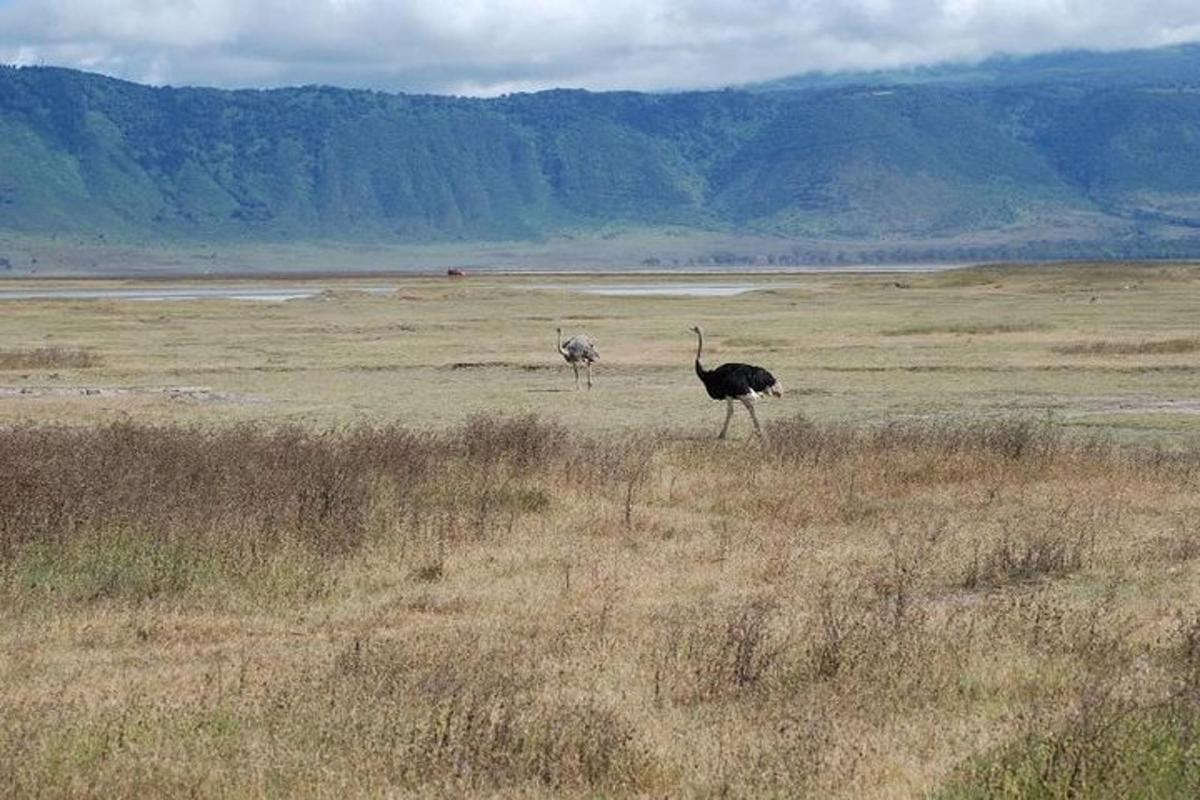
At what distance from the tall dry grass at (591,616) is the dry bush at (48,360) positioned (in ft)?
71.8

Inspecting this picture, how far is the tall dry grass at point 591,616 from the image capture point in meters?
8.65

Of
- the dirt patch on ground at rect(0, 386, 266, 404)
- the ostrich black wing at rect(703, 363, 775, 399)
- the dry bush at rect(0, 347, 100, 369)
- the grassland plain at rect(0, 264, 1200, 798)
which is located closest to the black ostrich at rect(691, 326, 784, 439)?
the ostrich black wing at rect(703, 363, 775, 399)

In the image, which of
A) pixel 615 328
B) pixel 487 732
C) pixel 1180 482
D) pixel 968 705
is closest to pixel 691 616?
pixel 968 705

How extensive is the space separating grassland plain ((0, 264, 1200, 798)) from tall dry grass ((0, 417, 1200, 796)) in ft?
0.11

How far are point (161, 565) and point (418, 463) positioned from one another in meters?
5.20

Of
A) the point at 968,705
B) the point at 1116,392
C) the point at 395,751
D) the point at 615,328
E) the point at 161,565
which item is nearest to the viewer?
the point at 395,751

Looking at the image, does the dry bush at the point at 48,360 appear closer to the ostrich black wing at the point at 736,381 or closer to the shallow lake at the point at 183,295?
the ostrich black wing at the point at 736,381

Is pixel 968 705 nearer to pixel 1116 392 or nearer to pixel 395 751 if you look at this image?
pixel 395 751

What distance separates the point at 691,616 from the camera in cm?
1223

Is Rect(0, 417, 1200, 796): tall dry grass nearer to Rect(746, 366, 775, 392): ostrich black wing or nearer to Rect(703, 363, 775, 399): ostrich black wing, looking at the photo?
Rect(703, 363, 775, 399): ostrich black wing

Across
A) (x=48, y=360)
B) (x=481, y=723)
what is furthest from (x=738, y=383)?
(x=48, y=360)

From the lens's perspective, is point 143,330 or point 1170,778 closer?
point 1170,778

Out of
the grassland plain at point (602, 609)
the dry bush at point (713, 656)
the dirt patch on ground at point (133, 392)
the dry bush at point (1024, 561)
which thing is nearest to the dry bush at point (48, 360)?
the dirt patch on ground at point (133, 392)

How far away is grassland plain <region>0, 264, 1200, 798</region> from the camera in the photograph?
28.4ft
